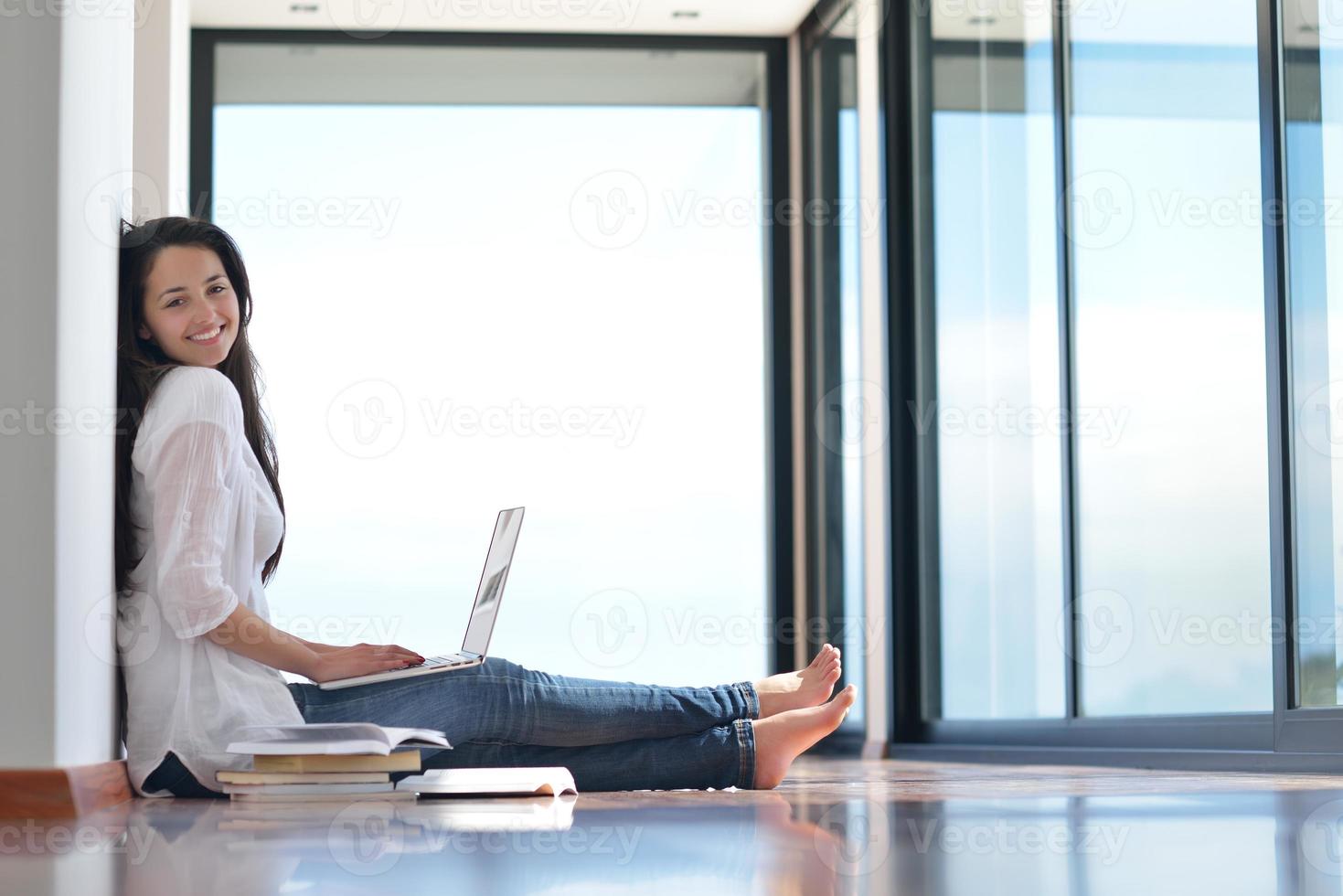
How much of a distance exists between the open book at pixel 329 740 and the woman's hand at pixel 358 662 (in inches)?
5.6

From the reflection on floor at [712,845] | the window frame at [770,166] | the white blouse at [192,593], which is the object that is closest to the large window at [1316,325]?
the reflection on floor at [712,845]

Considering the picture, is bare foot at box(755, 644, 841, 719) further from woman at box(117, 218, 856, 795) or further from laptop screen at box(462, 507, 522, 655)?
laptop screen at box(462, 507, 522, 655)

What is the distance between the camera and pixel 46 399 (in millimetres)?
1795

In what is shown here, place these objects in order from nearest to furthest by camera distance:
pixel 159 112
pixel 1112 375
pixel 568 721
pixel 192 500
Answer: pixel 192 500 → pixel 568 721 → pixel 1112 375 → pixel 159 112

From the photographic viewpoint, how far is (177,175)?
13.8ft

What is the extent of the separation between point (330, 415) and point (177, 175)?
958 millimetres

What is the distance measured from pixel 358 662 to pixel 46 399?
56cm

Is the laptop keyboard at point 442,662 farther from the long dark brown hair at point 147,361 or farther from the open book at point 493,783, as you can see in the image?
the long dark brown hair at point 147,361

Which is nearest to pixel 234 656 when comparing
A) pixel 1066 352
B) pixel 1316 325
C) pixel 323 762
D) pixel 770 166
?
pixel 323 762

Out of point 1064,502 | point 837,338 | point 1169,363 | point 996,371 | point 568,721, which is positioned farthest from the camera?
point 837,338

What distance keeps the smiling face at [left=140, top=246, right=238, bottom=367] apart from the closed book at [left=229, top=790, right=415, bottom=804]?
67 centimetres

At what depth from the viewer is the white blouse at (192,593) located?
1987 millimetres

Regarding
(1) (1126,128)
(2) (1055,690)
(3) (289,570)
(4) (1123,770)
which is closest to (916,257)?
(1) (1126,128)

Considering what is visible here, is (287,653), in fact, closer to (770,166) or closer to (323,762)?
(323,762)
